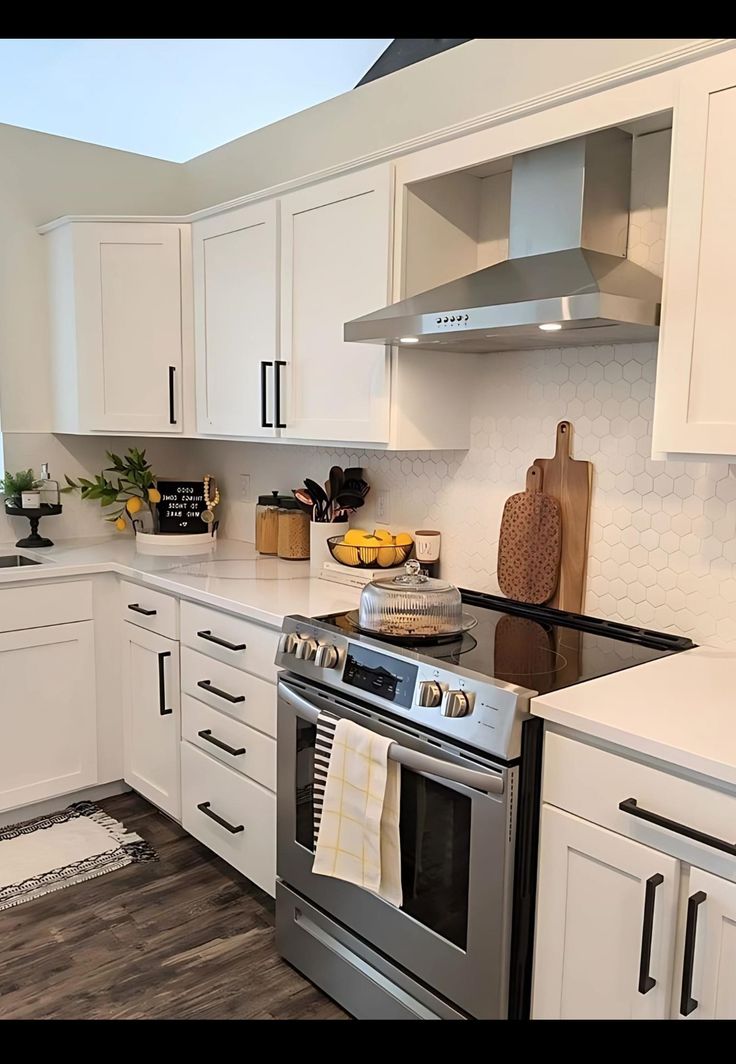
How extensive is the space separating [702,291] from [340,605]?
4.10 feet

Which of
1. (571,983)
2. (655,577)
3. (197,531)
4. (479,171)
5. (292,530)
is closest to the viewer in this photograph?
(571,983)

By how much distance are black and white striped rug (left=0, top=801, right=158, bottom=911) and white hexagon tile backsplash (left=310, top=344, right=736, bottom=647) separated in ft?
4.75

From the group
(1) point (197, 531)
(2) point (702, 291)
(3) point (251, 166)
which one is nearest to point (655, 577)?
(2) point (702, 291)

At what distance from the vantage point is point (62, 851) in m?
2.73

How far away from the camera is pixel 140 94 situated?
Answer: 320cm

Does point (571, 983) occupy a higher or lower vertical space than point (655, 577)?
lower

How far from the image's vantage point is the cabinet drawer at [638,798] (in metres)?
1.30

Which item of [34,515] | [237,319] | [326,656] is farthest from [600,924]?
[34,515]

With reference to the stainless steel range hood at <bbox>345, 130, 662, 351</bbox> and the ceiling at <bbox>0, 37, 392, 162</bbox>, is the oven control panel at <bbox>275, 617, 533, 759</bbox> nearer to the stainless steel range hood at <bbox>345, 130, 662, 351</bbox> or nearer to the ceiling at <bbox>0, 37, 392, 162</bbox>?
the stainless steel range hood at <bbox>345, 130, 662, 351</bbox>

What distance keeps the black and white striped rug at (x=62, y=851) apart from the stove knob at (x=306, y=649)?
1144 millimetres

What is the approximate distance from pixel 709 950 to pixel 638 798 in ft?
0.81

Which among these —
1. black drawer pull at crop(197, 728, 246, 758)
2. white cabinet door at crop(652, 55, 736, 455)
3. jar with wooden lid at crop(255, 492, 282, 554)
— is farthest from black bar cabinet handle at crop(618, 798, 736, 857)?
jar with wooden lid at crop(255, 492, 282, 554)

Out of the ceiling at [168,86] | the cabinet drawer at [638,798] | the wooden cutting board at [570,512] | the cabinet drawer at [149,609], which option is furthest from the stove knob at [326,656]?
the ceiling at [168,86]

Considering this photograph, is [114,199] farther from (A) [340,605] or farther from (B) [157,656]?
(A) [340,605]
